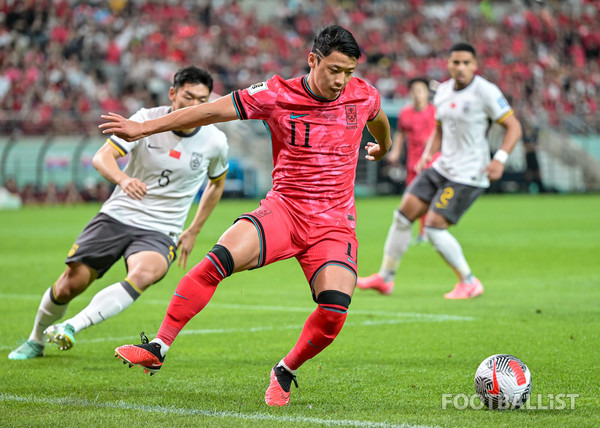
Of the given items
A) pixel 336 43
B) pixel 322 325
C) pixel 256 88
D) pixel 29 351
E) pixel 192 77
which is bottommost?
pixel 29 351

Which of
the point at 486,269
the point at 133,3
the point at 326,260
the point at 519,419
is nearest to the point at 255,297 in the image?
the point at 486,269

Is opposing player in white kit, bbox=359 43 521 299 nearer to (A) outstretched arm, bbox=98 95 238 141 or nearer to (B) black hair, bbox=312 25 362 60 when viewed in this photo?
(B) black hair, bbox=312 25 362 60

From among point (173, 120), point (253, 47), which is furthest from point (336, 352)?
point (253, 47)

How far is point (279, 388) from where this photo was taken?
16.7 feet

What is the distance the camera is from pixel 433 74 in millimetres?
34250

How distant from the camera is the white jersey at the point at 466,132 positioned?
10.1 meters

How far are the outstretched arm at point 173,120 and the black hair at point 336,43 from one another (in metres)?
0.60

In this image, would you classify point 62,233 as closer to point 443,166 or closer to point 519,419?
point 443,166

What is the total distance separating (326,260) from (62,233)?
14240 millimetres

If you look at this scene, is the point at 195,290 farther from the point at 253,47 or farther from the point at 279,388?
the point at 253,47

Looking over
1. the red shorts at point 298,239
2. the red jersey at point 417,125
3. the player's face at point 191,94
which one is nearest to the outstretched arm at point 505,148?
the player's face at point 191,94

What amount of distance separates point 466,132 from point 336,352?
4.29 metres

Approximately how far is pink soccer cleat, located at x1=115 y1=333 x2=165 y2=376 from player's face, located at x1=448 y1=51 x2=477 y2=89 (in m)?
6.15

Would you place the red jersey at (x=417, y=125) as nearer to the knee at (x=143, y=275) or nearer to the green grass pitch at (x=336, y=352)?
the green grass pitch at (x=336, y=352)
